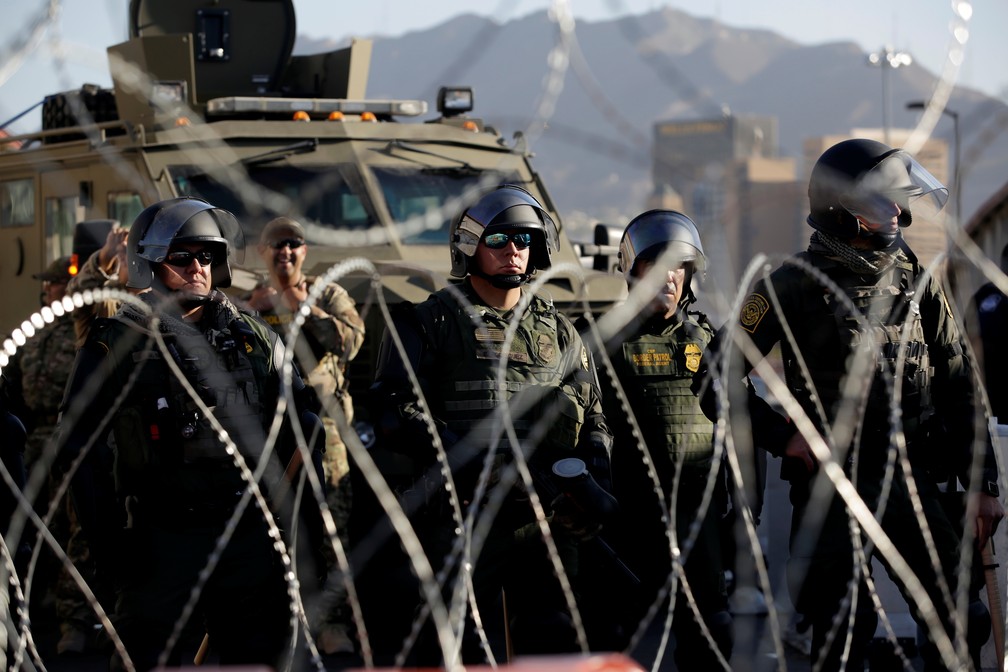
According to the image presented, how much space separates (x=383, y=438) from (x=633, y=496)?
1098 millimetres

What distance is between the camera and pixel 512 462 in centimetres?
523

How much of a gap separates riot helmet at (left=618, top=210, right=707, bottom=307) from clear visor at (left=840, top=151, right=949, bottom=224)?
820 mm

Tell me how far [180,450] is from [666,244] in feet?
6.55

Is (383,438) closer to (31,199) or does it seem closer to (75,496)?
(75,496)

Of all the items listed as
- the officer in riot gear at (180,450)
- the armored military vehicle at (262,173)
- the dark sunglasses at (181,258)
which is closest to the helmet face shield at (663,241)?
the officer in riot gear at (180,450)

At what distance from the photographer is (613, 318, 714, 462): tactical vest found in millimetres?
5895

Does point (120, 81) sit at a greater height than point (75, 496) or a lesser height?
greater

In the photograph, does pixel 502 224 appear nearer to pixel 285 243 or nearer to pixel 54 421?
pixel 285 243

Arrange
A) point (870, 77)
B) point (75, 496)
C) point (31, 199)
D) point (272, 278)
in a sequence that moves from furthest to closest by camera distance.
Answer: point (870, 77), point (31, 199), point (272, 278), point (75, 496)

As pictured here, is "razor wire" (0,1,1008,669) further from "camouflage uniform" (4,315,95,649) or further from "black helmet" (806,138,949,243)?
"camouflage uniform" (4,315,95,649)

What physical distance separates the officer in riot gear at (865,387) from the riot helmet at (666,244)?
60 centimetres

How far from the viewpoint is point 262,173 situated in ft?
28.6

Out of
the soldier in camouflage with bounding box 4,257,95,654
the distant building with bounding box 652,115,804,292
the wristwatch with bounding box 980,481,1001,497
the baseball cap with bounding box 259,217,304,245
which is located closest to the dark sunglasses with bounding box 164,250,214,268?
the baseball cap with bounding box 259,217,304,245

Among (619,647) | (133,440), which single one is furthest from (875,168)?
(133,440)
